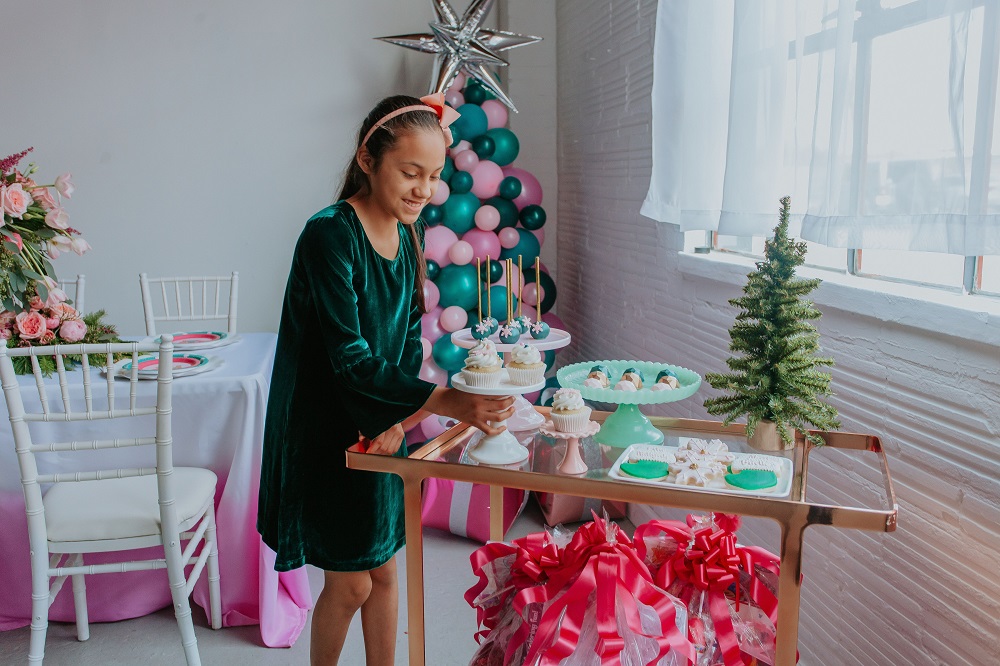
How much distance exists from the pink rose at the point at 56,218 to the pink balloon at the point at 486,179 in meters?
1.64

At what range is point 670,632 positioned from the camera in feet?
4.21

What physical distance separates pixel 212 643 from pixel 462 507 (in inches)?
36.2

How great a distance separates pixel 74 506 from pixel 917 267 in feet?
6.58

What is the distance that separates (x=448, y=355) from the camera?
329cm

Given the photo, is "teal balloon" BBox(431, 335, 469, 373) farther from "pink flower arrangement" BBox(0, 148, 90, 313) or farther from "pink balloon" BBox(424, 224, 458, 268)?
"pink flower arrangement" BBox(0, 148, 90, 313)

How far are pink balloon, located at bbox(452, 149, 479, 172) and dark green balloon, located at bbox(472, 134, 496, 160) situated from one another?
3 centimetres

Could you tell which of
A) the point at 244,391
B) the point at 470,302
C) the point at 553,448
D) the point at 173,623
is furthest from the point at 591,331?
the point at 553,448

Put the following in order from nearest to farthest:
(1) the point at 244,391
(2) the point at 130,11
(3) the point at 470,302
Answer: (1) the point at 244,391, (3) the point at 470,302, (2) the point at 130,11

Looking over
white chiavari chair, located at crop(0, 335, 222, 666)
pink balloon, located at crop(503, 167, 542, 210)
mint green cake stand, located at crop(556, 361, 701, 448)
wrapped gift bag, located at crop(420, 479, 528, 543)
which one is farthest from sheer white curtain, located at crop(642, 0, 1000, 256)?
white chiavari chair, located at crop(0, 335, 222, 666)

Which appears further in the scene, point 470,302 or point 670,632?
point 470,302

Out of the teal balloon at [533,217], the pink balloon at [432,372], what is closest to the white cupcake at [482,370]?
the pink balloon at [432,372]

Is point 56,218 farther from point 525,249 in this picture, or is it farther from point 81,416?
point 525,249

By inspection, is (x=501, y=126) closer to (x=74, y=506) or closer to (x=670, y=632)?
(x=74, y=506)

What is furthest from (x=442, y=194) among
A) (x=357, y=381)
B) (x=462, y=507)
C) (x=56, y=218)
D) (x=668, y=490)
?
(x=668, y=490)
